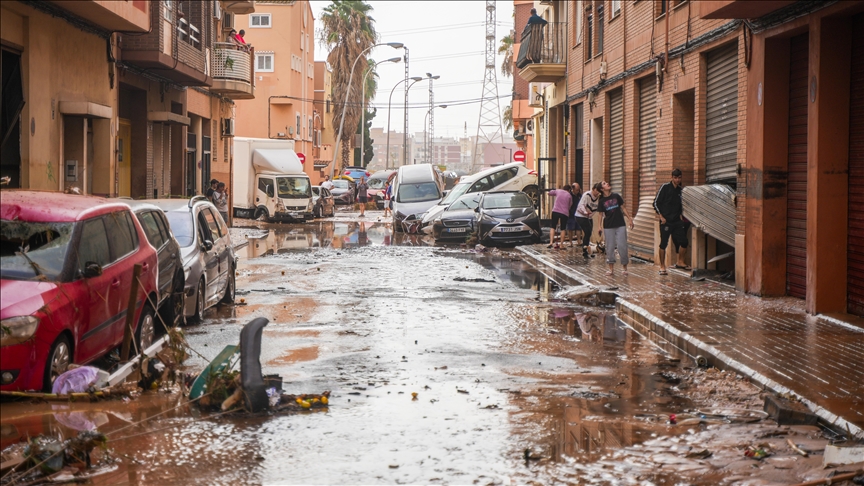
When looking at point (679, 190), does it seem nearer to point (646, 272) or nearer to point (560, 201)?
point (646, 272)

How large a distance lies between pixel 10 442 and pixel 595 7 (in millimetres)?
25194

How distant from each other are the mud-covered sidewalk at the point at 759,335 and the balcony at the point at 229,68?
19.6m

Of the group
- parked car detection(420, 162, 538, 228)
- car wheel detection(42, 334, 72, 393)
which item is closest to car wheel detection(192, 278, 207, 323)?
car wheel detection(42, 334, 72, 393)

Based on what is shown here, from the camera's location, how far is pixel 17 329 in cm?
→ 714

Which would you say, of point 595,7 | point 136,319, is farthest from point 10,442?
point 595,7

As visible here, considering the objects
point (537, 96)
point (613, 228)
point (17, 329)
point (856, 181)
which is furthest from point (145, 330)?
point (537, 96)

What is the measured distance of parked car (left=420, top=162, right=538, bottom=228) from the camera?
3528 centimetres

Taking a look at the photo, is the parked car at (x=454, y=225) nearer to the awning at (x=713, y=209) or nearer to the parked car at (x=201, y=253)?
the awning at (x=713, y=209)

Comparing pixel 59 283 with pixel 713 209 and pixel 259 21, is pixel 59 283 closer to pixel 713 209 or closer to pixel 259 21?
pixel 713 209

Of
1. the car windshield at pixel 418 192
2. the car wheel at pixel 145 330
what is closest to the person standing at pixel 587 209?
the car wheel at pixel 145 330

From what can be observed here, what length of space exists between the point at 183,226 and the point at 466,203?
758 inches

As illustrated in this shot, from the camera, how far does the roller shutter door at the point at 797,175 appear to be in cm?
1412

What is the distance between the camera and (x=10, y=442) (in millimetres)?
6410

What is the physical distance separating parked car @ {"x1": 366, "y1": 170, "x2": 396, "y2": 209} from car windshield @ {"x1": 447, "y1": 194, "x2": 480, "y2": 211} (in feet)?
90.1
